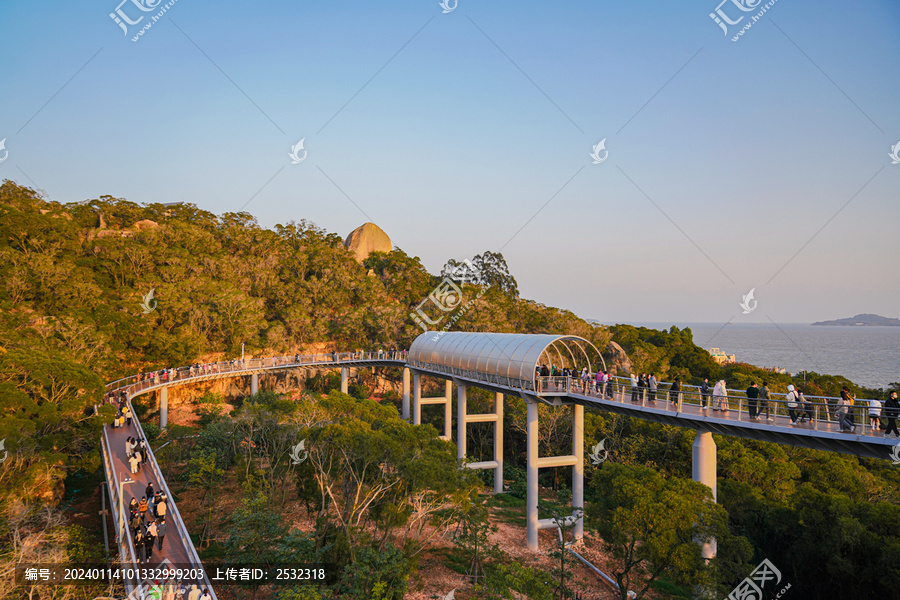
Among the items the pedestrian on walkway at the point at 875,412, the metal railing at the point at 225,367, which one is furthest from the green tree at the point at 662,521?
the metal railing at the point at 225,367

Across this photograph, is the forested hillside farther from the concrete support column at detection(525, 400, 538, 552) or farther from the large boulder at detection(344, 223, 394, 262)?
the large boulder at detection(344, 223, 394, 262)

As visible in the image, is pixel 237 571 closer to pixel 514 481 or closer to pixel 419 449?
pixel 419 449

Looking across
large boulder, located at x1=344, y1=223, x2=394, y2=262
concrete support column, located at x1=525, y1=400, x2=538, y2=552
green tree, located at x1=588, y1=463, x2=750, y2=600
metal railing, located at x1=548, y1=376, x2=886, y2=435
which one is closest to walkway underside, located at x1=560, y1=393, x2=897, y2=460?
metal railing, located at x1=548, y1=376, x2=886, y2=435

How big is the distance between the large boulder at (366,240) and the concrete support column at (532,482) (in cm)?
7961

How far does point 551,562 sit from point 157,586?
18917 mm

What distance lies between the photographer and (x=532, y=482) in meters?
28.1

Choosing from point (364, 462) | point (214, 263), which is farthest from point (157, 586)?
point (214, 263)

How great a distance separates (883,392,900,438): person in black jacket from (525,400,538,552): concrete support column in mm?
15716

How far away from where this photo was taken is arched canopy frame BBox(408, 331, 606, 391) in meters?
28.5

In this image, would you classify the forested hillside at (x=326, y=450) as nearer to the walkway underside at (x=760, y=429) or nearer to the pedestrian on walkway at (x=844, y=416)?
the walkway underside at (x=760, y=429)

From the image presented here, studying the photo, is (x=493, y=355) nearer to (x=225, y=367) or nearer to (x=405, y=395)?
(x=405, y=395)

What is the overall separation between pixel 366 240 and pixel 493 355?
7931 cm

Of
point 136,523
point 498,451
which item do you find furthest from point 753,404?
point 136,523

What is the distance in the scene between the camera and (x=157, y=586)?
41.0ft
